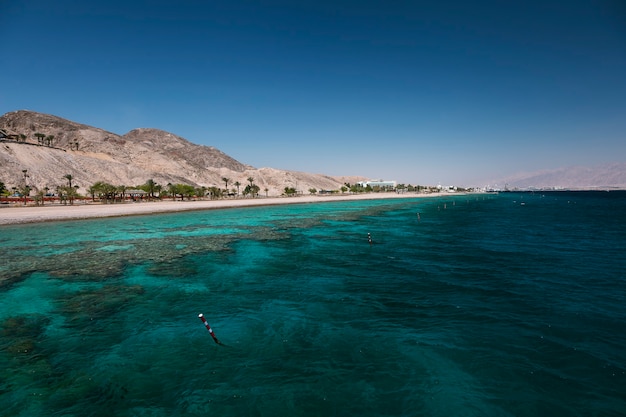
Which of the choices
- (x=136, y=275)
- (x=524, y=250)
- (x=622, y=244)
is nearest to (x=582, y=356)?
(x=524, y=250)

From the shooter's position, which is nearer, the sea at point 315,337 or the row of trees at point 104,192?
the sea at point 315,337

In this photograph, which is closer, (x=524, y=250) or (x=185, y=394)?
(x=185, y=394)

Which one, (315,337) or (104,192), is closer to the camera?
(315,337)

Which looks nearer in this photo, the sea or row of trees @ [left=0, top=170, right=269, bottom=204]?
the sea

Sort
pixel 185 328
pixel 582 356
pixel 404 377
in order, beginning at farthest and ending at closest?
pixel 185 328
pixel 582 356
pixel 404 377

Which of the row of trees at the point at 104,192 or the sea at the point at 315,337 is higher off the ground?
the row of trees at the point at 104,192

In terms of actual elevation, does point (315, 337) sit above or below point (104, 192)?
below

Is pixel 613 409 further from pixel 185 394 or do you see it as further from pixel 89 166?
pixel 89 166

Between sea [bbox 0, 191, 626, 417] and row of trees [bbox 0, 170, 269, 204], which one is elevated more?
row of trees [bbox 0, 170, 269, 204]
